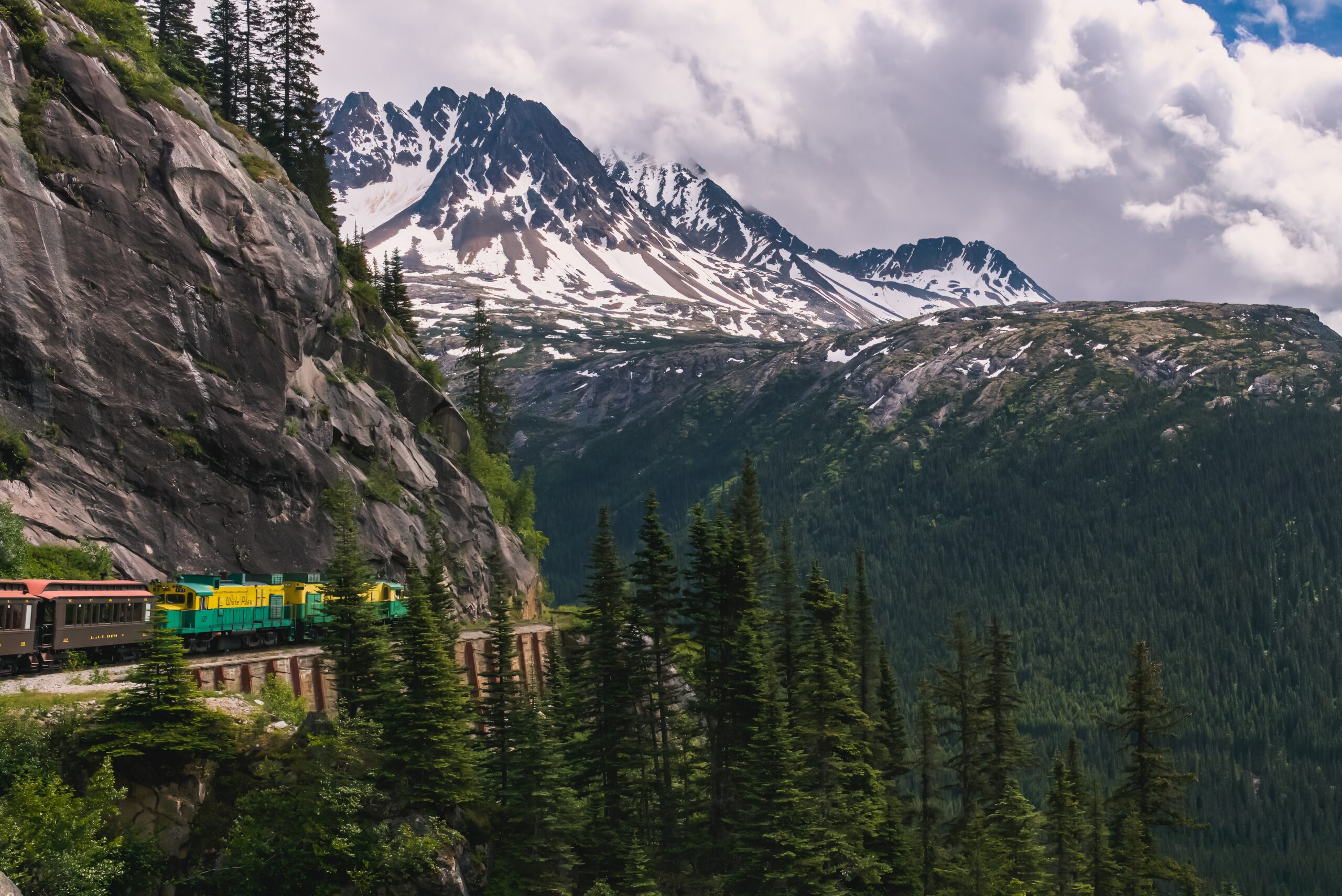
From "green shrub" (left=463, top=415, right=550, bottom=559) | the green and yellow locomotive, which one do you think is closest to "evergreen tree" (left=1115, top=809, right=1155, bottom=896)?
the green and yellow locomotive

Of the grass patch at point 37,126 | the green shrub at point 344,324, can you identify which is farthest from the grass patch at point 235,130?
the grass patch at point 37,126

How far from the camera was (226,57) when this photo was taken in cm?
9350

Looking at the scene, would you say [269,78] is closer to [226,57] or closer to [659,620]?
[226,57]

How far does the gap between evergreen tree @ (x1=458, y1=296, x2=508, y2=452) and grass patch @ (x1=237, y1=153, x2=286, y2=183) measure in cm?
4266

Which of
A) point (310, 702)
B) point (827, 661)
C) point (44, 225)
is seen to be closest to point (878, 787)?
point (827, 661)

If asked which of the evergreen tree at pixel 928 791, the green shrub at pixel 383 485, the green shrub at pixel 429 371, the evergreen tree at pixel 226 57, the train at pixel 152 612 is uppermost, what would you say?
the evergreen tree at pixel 226 57

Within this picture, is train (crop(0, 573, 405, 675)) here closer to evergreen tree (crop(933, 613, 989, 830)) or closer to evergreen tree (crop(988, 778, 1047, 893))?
evergreen tree (crop(933, 613, 989, 830))

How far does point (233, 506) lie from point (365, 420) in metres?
16.1

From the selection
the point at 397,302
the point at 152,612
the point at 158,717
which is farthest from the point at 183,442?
the point at 397,302

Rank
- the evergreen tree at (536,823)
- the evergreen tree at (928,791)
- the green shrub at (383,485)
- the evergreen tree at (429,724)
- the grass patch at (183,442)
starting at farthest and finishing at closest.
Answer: the green shrub at (383,485) → the grass patch at (183,442) → the evergreen tree at (928,791) → the evergreen tree at (536,823) → the evergreen tree at (429,724)

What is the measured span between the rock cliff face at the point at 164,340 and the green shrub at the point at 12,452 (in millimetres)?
766

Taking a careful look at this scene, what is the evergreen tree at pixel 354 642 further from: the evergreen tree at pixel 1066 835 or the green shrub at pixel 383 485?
the evergreen tree at pixel 1066 835

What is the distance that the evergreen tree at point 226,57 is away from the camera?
92938mm

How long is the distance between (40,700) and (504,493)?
72.3 meters
